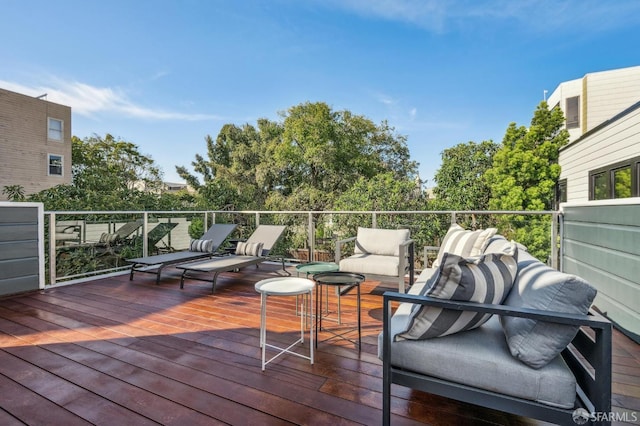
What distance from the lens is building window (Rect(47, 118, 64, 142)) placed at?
1319 centimetres

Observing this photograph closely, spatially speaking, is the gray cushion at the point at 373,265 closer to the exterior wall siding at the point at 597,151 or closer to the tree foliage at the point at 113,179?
the exterior wall siding at the point at 597,151

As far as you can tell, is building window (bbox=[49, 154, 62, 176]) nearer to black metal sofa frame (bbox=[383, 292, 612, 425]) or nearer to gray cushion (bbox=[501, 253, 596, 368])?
black metal sofa frame (bbox=[383, 292, 612, 425])

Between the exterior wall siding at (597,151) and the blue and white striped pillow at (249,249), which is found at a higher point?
the exterior wall siding at (597,151)

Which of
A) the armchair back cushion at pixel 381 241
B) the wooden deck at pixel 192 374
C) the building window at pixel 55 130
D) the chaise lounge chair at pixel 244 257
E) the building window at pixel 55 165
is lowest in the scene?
the wooden deck at pixel 192 374

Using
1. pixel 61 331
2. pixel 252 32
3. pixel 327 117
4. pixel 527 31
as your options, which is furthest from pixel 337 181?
pixel 61 331

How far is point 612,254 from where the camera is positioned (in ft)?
10.1

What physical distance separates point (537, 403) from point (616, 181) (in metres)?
6.90

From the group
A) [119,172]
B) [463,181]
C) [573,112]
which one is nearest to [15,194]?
[119,172]

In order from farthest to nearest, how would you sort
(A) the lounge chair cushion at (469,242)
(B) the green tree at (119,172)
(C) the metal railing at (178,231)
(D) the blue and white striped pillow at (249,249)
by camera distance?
(B) the green tree at (119,172) → (D) the blue and white striped pillow at (249,249) → (C) the metal railing at (178,231) → (A) the lounge chair cushion at (469,242)

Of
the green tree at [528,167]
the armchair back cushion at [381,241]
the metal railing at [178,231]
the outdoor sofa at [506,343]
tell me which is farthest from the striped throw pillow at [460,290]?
the green tree at [528,167]

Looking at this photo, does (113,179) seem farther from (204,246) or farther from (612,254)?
(612,254)

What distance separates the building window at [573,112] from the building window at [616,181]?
570 centimetres

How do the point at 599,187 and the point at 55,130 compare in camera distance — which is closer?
the point at 599,187

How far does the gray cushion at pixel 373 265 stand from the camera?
3.70m
